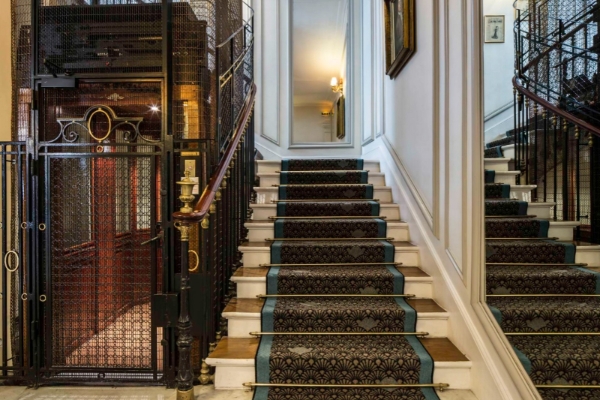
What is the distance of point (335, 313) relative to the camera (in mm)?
2023

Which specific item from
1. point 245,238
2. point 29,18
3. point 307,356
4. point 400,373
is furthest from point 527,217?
point 29,18

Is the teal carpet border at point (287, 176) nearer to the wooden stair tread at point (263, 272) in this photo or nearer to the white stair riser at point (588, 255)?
the wooden stair tread at point (263, 272)

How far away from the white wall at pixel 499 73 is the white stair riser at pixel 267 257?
1.09m

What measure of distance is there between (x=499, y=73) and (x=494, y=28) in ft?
0.65

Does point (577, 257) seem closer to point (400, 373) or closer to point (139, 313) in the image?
point (400, 373)

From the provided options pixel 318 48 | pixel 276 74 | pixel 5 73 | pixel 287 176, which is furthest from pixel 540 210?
pixel 318 48

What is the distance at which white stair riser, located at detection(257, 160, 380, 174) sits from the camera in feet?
12.7

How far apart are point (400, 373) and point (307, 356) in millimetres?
450

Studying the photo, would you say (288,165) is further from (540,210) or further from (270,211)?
(540,210)

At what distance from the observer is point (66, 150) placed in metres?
2.41

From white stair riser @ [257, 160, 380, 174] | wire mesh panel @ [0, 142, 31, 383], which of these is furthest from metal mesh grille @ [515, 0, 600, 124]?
wire mesh panel @ [0, 142, 31, 383]

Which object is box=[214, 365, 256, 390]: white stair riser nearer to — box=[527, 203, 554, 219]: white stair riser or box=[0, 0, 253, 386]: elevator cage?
box=[0, 0, 253, 386]: elevator cage

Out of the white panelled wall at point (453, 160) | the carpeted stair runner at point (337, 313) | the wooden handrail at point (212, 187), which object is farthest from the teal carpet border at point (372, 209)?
the wooden handrail at point (212, 187)

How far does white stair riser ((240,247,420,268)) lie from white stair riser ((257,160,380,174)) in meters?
1.43
